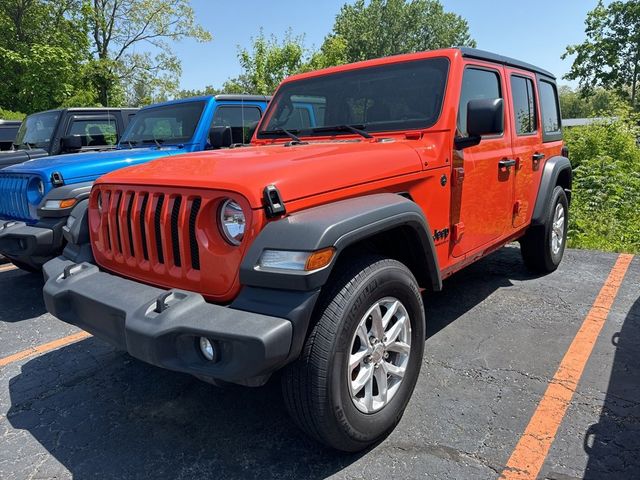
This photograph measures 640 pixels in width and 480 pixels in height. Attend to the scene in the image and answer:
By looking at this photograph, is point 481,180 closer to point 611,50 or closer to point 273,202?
point 273,202

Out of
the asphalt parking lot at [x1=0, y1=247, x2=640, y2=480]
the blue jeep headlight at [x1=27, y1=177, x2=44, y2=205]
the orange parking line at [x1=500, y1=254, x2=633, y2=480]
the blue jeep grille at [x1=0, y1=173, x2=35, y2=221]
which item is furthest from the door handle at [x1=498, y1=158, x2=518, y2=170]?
the blue jeep grille at [x1=0, y1=173, x2=35, y2=221]

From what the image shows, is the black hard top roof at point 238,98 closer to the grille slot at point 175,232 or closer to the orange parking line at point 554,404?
the grille slot at point 175,232

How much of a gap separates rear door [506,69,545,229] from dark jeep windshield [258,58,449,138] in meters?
1.07

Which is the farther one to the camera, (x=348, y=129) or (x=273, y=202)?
(x=348, y=129)

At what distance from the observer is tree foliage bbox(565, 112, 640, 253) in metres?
7.02

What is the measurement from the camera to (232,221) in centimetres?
220

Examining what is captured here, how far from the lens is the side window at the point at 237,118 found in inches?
231

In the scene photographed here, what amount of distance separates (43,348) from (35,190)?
1.67 metres

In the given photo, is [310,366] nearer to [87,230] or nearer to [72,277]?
[72,277]

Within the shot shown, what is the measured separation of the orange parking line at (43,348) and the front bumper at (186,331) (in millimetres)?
1662

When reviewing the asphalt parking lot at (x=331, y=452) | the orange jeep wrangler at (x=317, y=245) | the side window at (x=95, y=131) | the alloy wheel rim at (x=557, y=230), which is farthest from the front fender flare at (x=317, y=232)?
the side window at (x=95, y=131)

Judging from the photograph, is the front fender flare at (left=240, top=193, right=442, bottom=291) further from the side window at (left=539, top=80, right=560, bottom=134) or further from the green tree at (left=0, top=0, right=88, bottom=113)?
the green tree at (left=0, top=0, right=88, bottom=113)

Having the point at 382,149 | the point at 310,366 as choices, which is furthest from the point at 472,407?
the point at 382,149

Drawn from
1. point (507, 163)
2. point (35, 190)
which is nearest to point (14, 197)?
point (35, 190)
